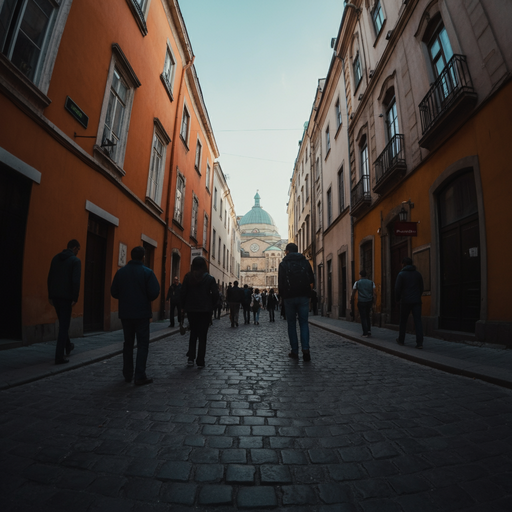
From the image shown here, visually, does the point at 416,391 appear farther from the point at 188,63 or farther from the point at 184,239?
the point at 188,63

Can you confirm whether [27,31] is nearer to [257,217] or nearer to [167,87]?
[167,87]

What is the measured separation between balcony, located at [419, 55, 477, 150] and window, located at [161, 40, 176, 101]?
9.31 m

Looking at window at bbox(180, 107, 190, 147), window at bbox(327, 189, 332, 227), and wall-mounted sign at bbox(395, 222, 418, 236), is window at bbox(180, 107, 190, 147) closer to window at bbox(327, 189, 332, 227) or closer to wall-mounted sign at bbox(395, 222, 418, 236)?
window at bbox(327, 189, 332, 227)

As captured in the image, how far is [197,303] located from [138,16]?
9.55 metres

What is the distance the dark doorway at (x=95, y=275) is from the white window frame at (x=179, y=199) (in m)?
6.12

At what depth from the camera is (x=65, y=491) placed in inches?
72.3

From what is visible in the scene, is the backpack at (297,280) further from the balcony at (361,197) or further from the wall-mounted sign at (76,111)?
the balcony at (361,197)

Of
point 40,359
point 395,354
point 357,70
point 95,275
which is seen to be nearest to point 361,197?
point 357,70

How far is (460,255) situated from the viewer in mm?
7500

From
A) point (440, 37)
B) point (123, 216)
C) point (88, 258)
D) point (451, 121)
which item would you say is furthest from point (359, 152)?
point (88, 258)

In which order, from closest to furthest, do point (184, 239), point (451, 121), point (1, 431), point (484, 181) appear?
point (1, 431), point (484, 181), point (451, 121), point (184, 239)

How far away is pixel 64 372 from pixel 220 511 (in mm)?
3666

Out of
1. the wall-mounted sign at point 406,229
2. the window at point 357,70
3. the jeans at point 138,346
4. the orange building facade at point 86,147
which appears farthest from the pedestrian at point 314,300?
A: the jeans at point 138,346

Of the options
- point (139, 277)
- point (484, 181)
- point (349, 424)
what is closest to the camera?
point (349, 424)
